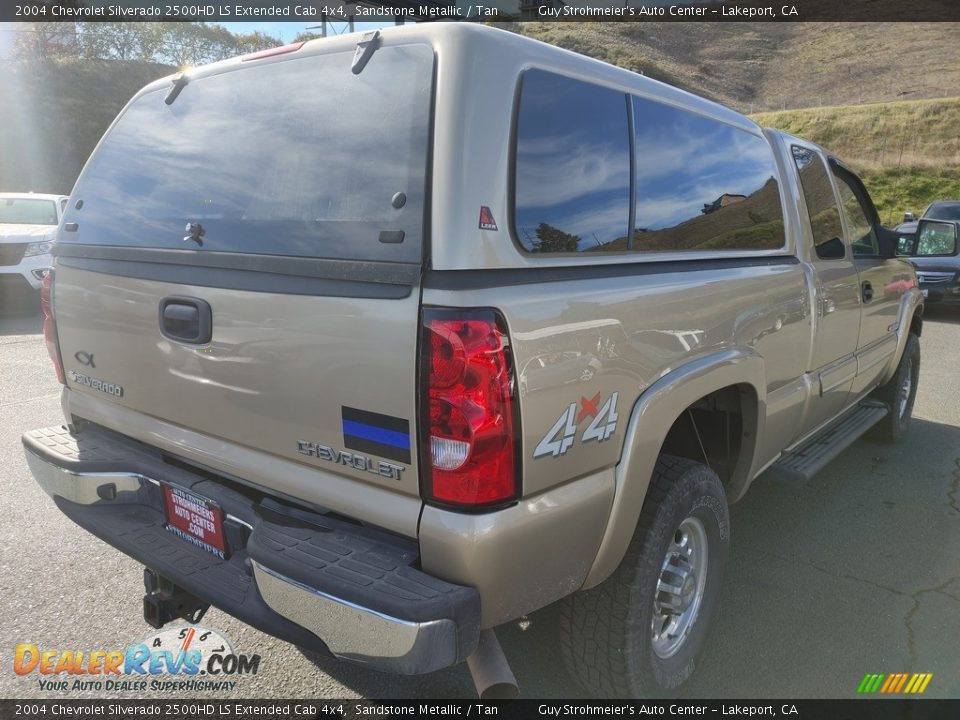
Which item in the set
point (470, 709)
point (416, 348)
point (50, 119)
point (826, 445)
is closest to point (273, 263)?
point (416, 348)

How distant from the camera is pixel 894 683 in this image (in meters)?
2.60

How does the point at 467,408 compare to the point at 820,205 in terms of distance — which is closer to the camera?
the point at 467,408

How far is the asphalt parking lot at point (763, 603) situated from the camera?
256 cm

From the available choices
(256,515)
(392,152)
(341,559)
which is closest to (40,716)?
(256,515)

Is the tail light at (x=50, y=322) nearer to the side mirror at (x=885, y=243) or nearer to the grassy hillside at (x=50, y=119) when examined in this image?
the side mirror at (x=885, y=243)

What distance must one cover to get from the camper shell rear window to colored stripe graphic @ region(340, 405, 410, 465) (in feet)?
1.34

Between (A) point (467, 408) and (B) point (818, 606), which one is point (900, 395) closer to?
(B) point (818, 606)

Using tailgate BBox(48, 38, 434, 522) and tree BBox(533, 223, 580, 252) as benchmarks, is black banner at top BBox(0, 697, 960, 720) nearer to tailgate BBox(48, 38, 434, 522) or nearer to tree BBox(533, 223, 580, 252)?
tailgate BBox(48, 38, 434, 522)

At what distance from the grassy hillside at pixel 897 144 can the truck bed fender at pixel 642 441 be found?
99.3ft

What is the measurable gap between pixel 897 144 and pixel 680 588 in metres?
40.9

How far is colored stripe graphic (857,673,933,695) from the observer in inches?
101

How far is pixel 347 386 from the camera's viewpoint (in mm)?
1825

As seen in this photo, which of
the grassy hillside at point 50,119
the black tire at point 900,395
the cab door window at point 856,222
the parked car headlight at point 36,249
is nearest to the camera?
the cab door window at point 856,222

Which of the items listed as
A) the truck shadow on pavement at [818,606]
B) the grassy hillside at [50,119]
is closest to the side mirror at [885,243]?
the truck shadow on pavement at [818,606]
